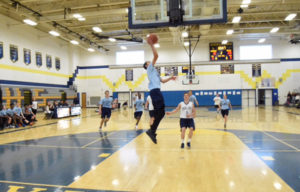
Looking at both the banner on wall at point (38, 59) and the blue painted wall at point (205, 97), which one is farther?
the blue painted wall at point (205, 97)

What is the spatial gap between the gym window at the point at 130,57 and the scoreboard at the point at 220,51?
8.15m

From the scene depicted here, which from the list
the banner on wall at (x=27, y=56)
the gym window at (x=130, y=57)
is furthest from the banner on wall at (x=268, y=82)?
the banner on wall at (x=27, y=56)

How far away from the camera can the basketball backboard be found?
6.20 meters

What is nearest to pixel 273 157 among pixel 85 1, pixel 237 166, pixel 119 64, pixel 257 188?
pixel 237 166

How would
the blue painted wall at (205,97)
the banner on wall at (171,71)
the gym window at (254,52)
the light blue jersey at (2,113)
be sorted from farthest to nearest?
the banner on wall at (171,71) → the blue painted wall at (205,97) → the gym window at (254,52) → the light blue jersey at (2,113)

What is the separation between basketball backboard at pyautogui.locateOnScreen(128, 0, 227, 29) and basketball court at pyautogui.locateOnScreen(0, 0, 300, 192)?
0.03 meters

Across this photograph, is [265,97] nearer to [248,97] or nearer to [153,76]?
[248,97]

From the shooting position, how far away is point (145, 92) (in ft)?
88.9

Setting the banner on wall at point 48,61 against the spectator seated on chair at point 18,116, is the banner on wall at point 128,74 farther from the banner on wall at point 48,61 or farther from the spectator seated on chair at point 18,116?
the spectator seated on chair at point 18,116

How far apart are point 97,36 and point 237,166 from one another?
65.7 ft

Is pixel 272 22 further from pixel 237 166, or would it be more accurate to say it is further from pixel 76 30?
pixel 237 166

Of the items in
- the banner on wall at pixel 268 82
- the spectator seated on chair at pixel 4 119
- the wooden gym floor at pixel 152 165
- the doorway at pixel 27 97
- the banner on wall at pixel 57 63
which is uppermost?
the banner on wall at pixel 57 63

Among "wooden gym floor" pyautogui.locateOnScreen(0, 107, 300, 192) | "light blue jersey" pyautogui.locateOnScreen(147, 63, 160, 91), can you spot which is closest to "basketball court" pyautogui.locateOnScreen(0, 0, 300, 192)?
"wooden gym floor" pyautogui.locateOnScreen(0, 107, 300, 192)

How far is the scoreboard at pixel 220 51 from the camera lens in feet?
82.6
